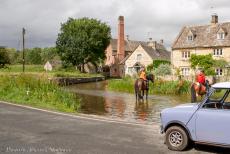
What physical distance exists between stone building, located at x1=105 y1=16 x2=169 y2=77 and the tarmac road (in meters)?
64.0

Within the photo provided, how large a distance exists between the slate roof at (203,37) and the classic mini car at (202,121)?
5039cm

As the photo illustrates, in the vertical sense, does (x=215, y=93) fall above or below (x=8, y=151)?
above

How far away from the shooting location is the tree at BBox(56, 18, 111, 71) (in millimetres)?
81875

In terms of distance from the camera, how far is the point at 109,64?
3755 inches

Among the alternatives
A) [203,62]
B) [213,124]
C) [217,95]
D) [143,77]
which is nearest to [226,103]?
[217,95]

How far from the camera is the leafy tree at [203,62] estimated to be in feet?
181

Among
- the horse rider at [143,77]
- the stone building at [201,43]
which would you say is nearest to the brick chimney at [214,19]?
the stone building at [201,43]

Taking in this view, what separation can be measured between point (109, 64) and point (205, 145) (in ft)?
278

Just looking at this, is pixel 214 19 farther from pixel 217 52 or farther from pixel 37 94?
pixel 37 94

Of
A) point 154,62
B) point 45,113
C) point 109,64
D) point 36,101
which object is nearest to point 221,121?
point 45,113

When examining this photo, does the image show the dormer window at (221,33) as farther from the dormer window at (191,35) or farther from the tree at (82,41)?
the tree at (82,41)

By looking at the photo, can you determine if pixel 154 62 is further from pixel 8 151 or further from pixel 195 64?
pixel 8 151

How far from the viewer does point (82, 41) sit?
81812 mm

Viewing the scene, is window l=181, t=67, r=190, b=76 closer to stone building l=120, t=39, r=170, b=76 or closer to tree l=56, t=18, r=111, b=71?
stone building l=120, t=39, r=170, b=76
